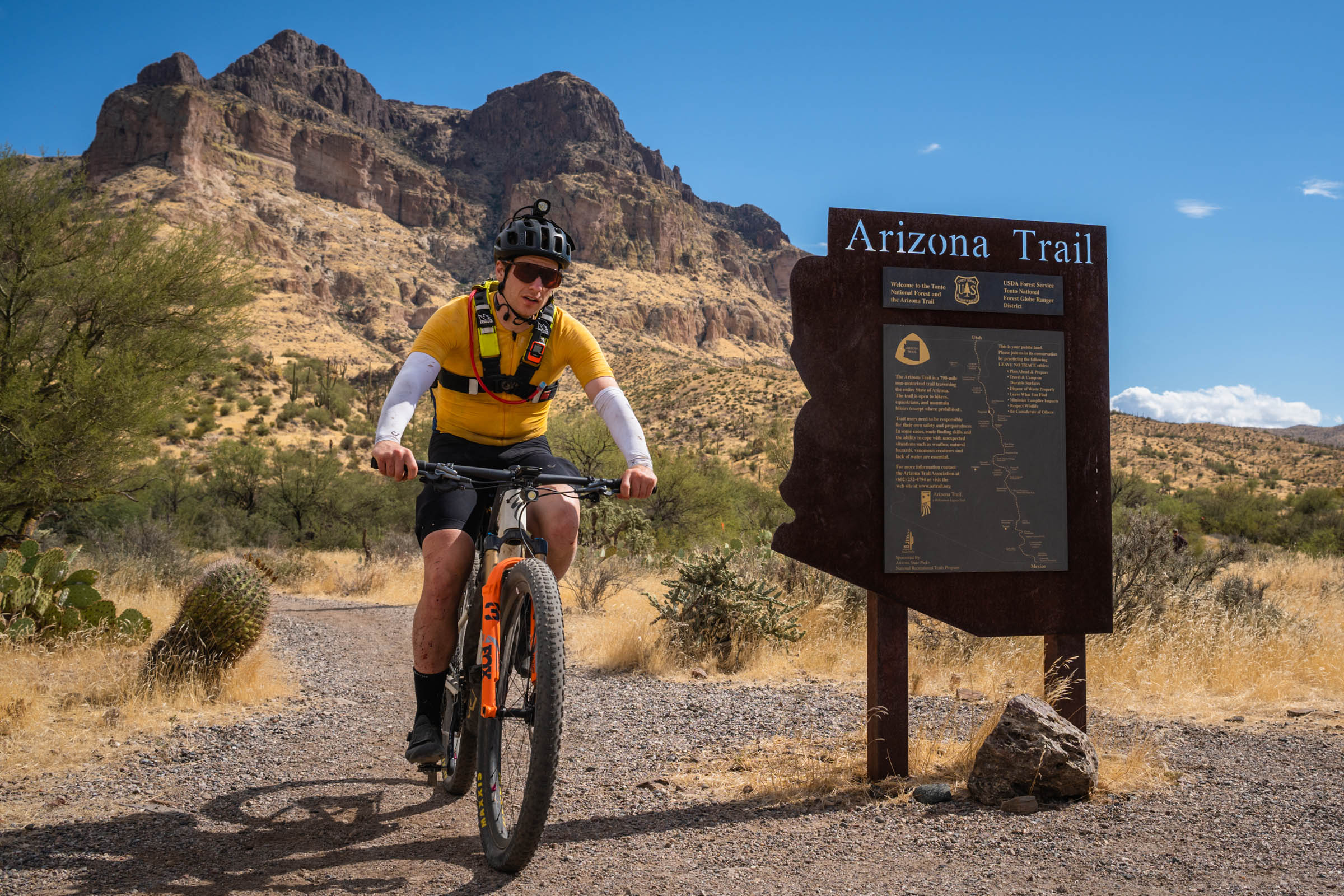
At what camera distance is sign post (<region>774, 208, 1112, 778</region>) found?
14.1 ft

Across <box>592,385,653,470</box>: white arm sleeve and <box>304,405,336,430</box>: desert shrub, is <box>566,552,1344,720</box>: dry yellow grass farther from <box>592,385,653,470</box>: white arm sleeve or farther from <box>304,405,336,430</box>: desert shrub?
<box>304,405,336,430</box>: desert shrub

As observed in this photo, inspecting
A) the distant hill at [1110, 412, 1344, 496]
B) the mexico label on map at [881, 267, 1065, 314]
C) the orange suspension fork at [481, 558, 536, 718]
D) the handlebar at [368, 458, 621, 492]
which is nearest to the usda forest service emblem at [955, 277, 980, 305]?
the mexico label on map at [881, 267, 1065, 314]

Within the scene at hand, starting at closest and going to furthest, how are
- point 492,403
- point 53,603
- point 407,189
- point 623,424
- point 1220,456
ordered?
point 623,424, point 492,403, point 53,603, point 1220,456, point 407,189

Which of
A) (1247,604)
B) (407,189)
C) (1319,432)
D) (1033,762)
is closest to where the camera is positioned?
(1033,762)

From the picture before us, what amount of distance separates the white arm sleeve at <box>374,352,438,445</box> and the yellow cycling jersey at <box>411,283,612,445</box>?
0.12 meters

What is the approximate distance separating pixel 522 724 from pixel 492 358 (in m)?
1.49

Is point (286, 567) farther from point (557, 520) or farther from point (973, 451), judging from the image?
point (973, 451)

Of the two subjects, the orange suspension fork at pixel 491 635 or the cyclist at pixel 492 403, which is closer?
the orange suspension fork at pixel 491 635

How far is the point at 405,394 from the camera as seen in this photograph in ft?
10.9

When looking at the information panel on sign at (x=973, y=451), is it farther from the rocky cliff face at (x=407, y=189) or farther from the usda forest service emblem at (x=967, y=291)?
the rocky cliff face at (x=407, y=189)

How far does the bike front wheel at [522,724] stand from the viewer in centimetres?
275

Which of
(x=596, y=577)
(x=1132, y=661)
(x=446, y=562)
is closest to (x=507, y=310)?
(x=446, y=562)

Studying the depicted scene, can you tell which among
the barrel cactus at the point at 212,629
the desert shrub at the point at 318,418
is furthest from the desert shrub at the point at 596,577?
the desert shrub at the point at 318,418

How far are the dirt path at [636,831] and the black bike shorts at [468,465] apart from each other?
1.28m
